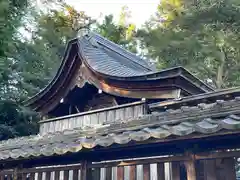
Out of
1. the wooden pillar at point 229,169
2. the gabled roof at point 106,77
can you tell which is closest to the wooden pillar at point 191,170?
the wooden pillar at point 229,169

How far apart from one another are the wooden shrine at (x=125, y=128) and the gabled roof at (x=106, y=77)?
0.02m

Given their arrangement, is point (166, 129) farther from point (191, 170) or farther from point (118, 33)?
point (118, 33)

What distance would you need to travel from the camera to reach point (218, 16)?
1917cm

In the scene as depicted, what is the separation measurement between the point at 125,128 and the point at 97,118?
9.39ft

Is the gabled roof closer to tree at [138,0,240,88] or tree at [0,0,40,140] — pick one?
tree at [0,0,40,140]

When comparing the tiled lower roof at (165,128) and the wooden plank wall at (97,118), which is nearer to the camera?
the tiled lower roof at (165,128)

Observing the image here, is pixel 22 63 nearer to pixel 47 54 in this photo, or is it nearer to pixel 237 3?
pixel 47 54

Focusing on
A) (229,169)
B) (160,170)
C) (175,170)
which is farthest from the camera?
(160,170)

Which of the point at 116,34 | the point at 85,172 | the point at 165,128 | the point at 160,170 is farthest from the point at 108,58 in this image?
the point at 116,34

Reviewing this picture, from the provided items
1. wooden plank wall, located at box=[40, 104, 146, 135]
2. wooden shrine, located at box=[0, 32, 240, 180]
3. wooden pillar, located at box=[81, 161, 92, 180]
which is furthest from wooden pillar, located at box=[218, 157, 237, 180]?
wooden plank wall, located at box=[40, 104, 146, 135]

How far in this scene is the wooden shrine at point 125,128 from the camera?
429cm

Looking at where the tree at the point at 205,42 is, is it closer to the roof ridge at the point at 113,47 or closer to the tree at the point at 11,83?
the roof ridge at the point at 113,47

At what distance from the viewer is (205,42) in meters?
18.8

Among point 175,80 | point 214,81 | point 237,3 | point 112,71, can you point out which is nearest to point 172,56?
point 214,81
